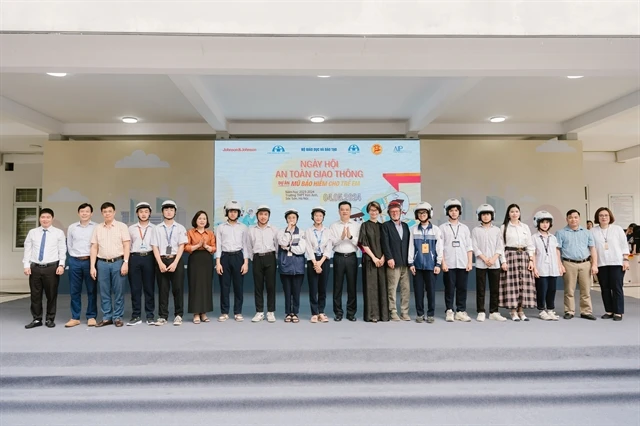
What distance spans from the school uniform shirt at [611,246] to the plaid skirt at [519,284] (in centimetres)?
92

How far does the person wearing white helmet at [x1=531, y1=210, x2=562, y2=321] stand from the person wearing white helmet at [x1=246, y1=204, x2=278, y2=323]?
303 centimetres

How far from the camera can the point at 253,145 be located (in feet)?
22.1

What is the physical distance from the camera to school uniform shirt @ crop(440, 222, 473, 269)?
4848 millimetres

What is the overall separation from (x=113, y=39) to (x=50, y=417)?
3053 mm

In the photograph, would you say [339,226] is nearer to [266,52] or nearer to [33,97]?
[266,52]

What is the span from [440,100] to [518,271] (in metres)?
2.49

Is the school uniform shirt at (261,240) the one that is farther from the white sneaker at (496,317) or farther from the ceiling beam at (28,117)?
the ceiling beam at (28,117)

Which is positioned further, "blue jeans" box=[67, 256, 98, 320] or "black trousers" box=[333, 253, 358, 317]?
"black trousers" box=[333, 253, 358, 317]

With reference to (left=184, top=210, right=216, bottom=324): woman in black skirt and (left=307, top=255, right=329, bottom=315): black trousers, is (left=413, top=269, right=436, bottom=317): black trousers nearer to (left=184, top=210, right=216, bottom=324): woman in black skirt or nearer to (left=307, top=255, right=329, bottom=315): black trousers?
(left=307, top=255, right=329, bottom=315): black trousers

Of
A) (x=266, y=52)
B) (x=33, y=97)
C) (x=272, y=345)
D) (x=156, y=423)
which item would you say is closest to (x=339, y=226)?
(x=272, y=345)

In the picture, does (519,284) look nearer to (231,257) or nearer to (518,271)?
(518,271)

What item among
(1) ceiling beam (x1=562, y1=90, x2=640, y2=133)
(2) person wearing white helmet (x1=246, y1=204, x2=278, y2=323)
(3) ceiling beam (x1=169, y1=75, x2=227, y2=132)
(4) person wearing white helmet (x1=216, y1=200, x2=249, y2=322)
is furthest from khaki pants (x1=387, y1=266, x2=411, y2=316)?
(1) ceiling beam (x1=562, y1=90, x2=640, y2=133)

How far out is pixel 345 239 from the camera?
4938 millimetres

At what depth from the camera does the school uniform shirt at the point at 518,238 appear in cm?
491
